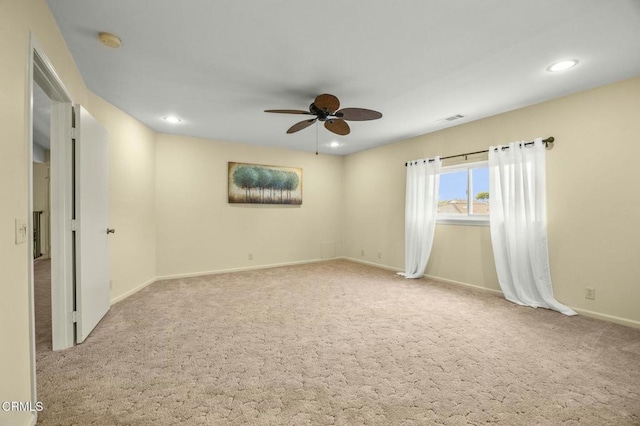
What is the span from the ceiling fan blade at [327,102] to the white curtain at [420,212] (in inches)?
91.9

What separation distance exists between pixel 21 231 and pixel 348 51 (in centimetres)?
238

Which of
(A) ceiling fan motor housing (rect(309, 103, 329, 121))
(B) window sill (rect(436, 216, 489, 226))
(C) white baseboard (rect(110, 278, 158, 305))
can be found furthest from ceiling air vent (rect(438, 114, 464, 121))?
(C) white baseboard (rect(110, 278, 158, 305))

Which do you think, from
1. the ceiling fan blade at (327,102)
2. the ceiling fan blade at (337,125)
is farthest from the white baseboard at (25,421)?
the ceiling fan blade at (337,125)

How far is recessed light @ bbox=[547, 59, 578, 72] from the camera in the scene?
2.42 metres

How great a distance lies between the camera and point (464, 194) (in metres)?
4.29

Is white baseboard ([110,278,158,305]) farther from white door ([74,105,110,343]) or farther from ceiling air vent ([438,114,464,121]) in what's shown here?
ceiling air vent ([438,114,464,121])

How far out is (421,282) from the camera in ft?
14.4

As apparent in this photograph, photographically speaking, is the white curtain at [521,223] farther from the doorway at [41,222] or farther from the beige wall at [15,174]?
the doorway at [41,222]

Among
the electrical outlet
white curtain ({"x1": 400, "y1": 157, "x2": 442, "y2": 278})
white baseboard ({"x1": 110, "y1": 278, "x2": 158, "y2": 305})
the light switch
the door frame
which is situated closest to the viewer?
the light switch

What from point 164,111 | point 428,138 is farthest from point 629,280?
point 164,111

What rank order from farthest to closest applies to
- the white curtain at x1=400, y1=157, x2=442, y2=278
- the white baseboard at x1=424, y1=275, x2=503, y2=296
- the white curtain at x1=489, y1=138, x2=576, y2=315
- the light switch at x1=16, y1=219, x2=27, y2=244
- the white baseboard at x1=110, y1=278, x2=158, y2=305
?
1. the white curtain at x1=400, y1=157, x2=442, y2=278
2. the white baseboard at x1=424, y1=275, x2=503, y2=296
3. the white baseboard at x1=110, y1=278, x2=158, y2=305
4. the white curtain at x1=489, y1=138, x2=576, y2=315
5. the light switch at x1=16, y1=219, x2=27, y2=244

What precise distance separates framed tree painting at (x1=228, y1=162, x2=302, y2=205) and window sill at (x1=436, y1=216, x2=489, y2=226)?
2802 millimetres

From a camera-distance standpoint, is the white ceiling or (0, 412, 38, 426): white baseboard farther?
the white ceiling

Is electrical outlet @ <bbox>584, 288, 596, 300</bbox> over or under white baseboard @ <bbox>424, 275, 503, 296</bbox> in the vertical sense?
over
